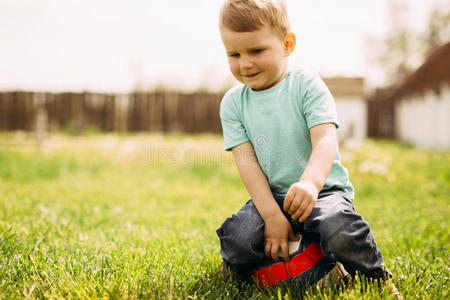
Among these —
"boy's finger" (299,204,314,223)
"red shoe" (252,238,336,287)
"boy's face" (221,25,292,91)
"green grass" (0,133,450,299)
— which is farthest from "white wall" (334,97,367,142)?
"boy's finger" (299,204,314,223)

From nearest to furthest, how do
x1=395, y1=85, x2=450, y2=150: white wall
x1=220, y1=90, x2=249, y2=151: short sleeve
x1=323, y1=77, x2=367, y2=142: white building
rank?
x1=220, y1=90, x2=249, y2=151: short sleeve < x1=395, y1=85, x2=450, y2=150: white wall < x1=323, y1=77, x2=367, y2=142: white building

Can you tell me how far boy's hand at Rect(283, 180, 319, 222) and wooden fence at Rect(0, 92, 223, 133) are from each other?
47.9 feet

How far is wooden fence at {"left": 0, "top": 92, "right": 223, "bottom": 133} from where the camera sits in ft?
52.4

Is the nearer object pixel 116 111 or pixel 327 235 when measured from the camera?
pixel 327 235

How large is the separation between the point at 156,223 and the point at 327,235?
6.91 feet

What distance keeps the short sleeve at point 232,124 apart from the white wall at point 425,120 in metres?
10.3

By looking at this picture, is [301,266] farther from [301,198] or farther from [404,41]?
[404,41]

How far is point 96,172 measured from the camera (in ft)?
21.1

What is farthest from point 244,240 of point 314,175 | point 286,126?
point 286,126

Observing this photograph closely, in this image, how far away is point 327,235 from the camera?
180 centimetres

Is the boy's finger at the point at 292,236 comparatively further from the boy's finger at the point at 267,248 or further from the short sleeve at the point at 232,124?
the short sleeve at the point at 232,124

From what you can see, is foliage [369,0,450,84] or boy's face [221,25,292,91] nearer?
boy's face [221,25,292,91]

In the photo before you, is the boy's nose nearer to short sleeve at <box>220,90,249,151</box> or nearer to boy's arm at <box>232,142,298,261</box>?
short sleeve at <box>220,90,249,151</box>

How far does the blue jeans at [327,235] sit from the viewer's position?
178cm
